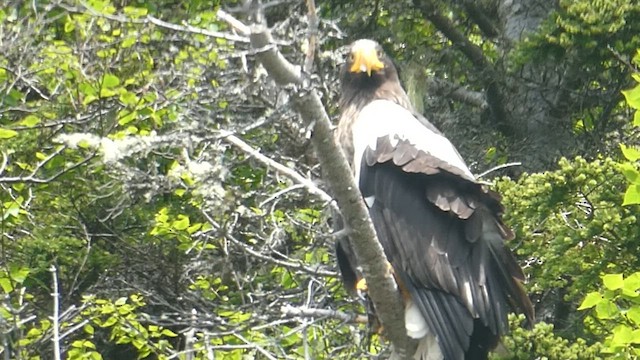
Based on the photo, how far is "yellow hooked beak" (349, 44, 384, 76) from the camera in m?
5.39

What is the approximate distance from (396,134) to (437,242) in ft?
1.48

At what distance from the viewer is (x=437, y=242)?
4.61m

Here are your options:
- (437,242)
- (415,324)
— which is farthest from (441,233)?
(415,324)

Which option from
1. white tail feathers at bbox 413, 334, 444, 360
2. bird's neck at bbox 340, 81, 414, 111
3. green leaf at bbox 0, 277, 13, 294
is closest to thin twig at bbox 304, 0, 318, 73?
white tail feathers at bbox 413, 334, 444, 360

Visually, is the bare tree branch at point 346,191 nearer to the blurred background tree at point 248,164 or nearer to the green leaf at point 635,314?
the blurred background tree at point 248,164

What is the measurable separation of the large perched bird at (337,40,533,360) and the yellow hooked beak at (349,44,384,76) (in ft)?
1.97

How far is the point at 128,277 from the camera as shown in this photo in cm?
691

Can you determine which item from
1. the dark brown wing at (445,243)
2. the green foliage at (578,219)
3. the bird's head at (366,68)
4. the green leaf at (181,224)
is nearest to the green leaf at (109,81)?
the green leaf at (181,224)

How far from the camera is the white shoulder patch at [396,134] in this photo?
184 inches

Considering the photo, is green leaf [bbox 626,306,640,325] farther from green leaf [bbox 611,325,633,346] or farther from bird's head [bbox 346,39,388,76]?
bird's head [bbox 346,39,388,76]

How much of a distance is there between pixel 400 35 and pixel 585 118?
1190 millimetres

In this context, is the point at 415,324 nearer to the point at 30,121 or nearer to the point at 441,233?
the point at 441,233

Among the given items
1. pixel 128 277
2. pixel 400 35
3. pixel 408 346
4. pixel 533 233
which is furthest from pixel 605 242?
pixel 128 277

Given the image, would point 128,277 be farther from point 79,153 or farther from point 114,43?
point 114,43
